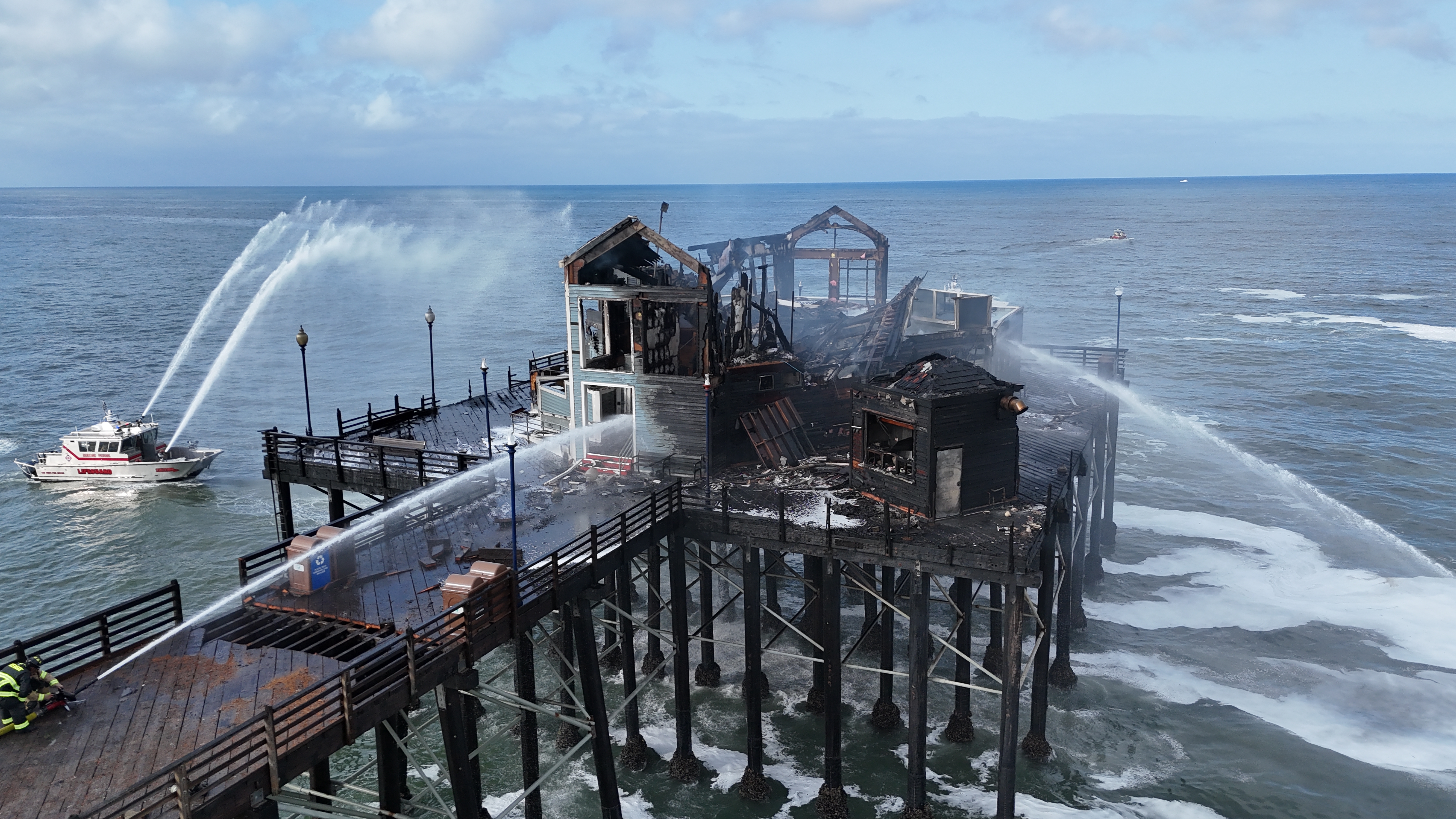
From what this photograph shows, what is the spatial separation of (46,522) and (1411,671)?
63.1m

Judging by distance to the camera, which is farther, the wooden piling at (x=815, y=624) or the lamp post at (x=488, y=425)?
the lamp post at (x=488, y=425)

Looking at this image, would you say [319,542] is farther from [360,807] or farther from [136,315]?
[136,315]

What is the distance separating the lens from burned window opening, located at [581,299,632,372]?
115ft

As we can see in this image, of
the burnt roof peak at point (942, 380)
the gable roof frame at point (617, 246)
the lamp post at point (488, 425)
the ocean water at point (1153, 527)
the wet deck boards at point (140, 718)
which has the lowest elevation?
the ocean water at point (1153, 527)

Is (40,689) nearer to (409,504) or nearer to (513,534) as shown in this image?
(513,534)

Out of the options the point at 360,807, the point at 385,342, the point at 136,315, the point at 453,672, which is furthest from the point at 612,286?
the point at 136,315

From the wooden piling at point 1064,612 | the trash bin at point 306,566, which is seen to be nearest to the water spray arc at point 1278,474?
the wooden piling at point 1064,612

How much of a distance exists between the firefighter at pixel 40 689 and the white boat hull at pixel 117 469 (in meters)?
45.8

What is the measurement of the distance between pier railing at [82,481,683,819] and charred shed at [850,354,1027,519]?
329 inches

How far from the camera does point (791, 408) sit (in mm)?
34500

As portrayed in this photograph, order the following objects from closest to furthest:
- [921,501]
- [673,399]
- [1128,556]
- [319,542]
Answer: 1. [319,542]
2. [921,501]
3. [673,399]
4. [1128,556]

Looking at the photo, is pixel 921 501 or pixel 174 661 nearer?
pixel 174 661

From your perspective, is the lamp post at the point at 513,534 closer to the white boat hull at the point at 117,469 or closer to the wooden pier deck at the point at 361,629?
the wooden pier deck at the point at 361,629

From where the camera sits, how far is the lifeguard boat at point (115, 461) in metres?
59.2
